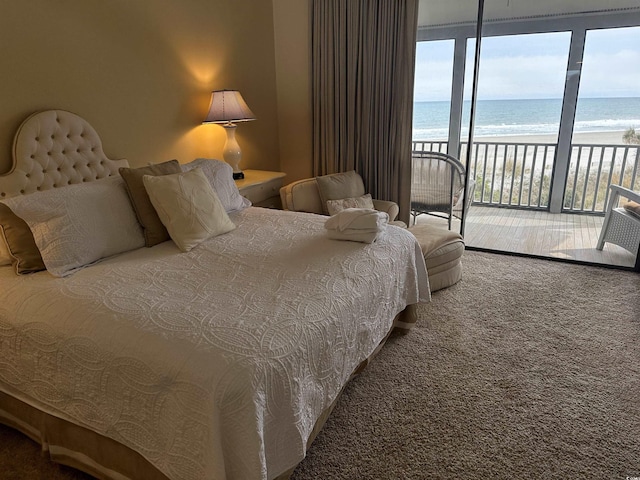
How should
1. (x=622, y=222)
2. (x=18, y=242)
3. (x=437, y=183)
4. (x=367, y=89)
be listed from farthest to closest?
(x=437, y=183)
(x=367, y=89)
(x=622, y=222)
(x=18, y=242)

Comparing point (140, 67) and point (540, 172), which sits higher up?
point (140, 67)

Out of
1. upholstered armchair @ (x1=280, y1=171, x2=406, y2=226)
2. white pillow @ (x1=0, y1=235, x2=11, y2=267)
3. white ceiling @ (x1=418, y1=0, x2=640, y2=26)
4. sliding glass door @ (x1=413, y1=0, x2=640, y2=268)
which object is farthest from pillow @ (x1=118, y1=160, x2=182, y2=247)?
white ceiling @ (x1=418, y1=0, x2=640, y2=26)

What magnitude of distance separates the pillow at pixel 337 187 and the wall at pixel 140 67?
2.81 feet

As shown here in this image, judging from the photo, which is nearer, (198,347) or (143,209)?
(198,347)

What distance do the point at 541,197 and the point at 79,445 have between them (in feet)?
15.1

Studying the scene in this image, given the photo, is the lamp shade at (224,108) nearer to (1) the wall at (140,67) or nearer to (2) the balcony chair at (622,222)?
(1) the wall at (140,67)

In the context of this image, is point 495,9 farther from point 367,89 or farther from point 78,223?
point 78,223

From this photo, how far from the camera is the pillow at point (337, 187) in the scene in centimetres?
360

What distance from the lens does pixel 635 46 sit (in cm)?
347

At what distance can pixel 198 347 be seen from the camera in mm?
1326

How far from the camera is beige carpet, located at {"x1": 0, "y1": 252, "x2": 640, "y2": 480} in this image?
1.71 meters

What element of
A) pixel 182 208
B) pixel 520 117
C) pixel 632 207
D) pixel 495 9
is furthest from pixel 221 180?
pixel 632 207

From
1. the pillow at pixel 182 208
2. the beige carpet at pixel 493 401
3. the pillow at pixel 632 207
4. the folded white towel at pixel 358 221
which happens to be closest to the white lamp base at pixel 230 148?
the pillow at pixel 182 208

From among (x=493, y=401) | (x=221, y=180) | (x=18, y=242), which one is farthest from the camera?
(x=221, y=180)
